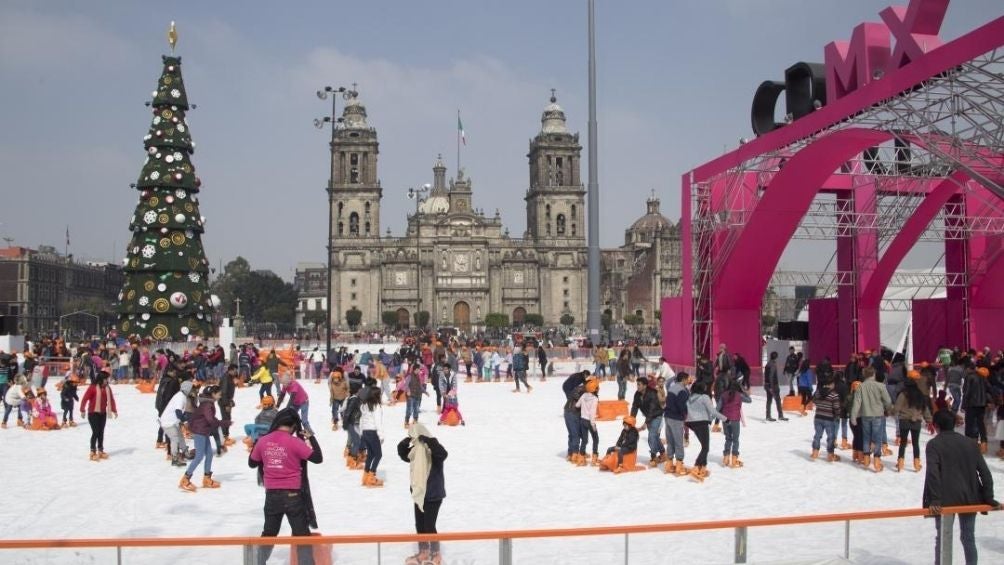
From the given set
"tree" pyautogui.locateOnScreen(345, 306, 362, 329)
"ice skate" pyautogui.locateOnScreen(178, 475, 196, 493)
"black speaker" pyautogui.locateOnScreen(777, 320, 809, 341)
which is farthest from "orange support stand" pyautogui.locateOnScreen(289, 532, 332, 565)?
"tree" pyautogui.locateOnScreen(345, 306, 362, 329)

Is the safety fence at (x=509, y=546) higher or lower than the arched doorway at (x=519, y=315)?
lower

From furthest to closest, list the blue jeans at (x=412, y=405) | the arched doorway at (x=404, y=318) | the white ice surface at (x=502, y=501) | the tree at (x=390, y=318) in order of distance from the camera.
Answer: the arched doorway at (x=404, y=318), the tree at (x=390, y=318), the blue jeans at (x=412, y=405), the white ice surface at (x=502, y=501)

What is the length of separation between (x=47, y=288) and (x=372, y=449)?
3022 inches

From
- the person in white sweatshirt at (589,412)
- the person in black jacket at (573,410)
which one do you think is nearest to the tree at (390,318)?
the person in black jacket at (573,410)

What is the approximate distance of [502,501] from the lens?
958 centimetres

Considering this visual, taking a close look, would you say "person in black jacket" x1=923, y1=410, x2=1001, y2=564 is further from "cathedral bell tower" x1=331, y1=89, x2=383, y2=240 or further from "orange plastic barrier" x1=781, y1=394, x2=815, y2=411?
"cathedral bell tower" x1=331, y1=89, x2=383, y2=240

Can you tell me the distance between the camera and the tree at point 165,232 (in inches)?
1203

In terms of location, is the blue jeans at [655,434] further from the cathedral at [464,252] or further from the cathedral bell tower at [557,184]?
the cathedral bell tower at [557,184]

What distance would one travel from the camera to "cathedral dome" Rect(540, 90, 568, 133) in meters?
89.0

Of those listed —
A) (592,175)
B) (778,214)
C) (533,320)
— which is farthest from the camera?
(533,320)

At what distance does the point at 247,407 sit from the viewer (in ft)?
61.5

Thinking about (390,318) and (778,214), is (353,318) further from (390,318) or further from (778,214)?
(778,214)

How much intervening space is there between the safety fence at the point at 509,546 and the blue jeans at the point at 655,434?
5.82 m

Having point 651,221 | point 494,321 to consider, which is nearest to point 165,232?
point 494,321
